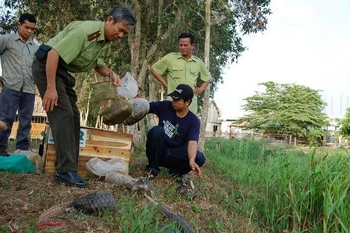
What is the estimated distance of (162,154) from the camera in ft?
12.2

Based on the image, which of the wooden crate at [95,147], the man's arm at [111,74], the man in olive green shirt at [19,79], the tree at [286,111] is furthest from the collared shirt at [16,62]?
the tree at [286,111]

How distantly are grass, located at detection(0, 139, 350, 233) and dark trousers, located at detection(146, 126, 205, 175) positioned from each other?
0.62 ft

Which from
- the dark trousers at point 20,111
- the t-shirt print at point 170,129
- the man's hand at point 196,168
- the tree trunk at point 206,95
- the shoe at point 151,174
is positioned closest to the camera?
the man's hand at point 196,168

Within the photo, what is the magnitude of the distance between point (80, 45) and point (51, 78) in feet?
1.17

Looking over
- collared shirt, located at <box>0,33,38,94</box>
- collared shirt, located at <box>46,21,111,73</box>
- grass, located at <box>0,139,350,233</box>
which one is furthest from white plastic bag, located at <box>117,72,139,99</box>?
collared shirt, located at <box>0,33,38,94</box>

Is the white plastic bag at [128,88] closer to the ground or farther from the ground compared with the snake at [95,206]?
farther from the ground

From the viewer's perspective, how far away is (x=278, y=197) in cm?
302

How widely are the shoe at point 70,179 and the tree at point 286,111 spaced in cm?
3008

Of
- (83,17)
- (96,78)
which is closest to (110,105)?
(83,17)

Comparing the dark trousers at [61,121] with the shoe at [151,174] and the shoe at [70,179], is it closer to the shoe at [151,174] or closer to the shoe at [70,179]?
the shoe at [70,179]

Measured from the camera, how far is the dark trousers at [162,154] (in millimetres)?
3666

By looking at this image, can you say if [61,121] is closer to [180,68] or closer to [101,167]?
[101,167]

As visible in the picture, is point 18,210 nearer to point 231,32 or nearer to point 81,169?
point 81,169

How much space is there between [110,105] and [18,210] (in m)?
1.47
